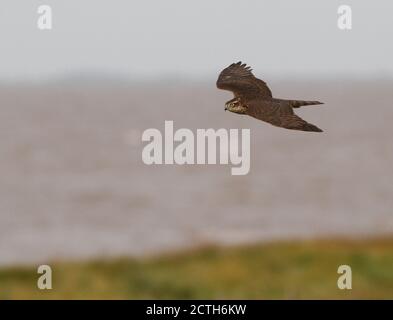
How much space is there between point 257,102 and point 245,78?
0.39 meters

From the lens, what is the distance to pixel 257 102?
116 inches

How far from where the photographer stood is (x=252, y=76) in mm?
3293

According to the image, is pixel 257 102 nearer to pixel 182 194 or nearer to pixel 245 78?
pixel 245 78

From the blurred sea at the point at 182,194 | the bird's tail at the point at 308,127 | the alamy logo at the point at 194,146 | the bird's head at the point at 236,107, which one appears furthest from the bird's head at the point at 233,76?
the blurred sea at the point at 182,194

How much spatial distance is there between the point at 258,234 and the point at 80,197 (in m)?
27.0

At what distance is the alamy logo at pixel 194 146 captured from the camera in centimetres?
283

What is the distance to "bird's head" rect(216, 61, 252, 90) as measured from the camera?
10.7 feet

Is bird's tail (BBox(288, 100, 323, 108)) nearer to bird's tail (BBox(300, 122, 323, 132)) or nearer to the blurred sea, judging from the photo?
bird's tail (BBox(300, 122, 323, 132))

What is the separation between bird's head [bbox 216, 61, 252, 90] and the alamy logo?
30cm

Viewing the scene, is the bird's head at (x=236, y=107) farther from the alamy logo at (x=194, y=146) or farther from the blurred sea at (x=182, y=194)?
the blurred sea at (x=182, y=194)

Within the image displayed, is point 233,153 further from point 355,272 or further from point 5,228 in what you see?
point 5,228

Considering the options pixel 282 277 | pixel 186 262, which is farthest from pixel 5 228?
pixel 282 277

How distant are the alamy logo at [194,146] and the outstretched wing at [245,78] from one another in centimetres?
28

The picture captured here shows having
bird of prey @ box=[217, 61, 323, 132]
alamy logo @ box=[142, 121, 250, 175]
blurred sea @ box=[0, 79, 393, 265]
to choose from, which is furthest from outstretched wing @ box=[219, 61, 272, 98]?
blurred sea @ box=[0, 79, 393, 265]
